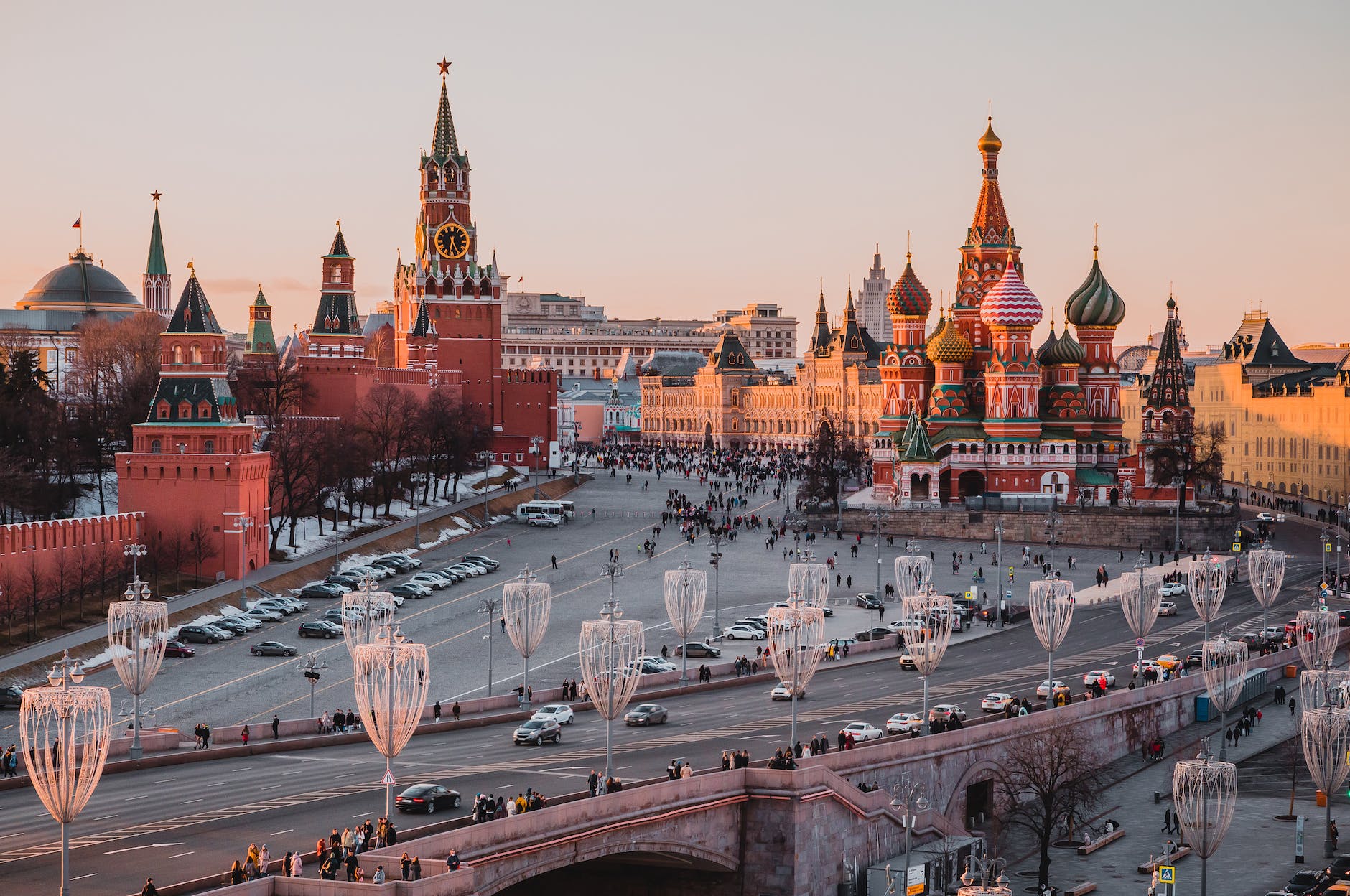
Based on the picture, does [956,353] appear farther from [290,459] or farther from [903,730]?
[903,730]

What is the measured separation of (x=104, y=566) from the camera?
5838 cm

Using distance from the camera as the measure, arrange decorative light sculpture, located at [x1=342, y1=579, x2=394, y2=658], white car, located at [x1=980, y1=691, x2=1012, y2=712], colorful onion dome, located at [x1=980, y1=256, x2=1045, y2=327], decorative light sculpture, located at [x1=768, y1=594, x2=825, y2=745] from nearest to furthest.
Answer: decorative light sculpture, located at [x1=768, y1=594, x2=825, y2=745]
decorative light sculpture, located at [x1=342, y1=579, x2=394, y2=658]
white car, located at [x1=980, y1=691, x2=1012, y2=712]
colorful onion dome, located at [x1=980, y1=256, x2=1045, y2=327]

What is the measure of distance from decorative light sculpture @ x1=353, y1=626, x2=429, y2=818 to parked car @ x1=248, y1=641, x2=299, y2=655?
19707 mm

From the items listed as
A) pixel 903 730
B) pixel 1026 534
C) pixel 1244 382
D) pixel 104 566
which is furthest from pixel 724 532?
pixel 1244 382

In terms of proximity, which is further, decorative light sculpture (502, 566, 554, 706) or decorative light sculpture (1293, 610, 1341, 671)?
decorative light sculpture (1293, 610, 1341, 671)

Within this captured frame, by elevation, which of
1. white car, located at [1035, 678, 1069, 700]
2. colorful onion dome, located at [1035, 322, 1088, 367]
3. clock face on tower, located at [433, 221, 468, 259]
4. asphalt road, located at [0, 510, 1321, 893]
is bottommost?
asphalt road, located at [0, 510, 1321, 893]

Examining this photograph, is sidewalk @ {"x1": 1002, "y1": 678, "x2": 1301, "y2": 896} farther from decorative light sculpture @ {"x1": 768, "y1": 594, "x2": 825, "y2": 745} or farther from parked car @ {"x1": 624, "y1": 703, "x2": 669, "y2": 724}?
parked car @ {"x1": 624, "y1": 703, "x2": 669, "y2": 724}

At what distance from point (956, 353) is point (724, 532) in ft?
65.8

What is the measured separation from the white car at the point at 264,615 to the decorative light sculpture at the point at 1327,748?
3014cm

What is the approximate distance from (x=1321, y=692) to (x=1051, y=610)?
338 inches

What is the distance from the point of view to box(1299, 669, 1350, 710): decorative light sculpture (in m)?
42.1

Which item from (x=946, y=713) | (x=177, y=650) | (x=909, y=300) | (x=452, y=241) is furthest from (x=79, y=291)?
(x=946, y=713)

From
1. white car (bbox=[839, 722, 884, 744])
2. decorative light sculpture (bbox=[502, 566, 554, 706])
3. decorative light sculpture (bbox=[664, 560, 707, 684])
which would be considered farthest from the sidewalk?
decorative light sculpture (bbox=[502, 566, 554, 706])

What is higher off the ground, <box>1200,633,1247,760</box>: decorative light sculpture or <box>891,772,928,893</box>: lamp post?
<box>1200,633,1247,760</box>: decorative light sculpture
